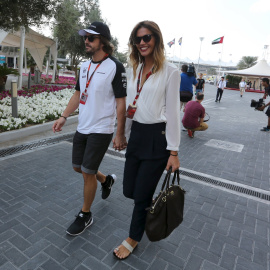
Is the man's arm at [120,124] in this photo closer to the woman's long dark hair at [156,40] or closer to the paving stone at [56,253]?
the woman's long dark hair at [156,40]

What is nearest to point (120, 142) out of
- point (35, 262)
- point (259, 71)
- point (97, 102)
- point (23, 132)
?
point (97, 102)

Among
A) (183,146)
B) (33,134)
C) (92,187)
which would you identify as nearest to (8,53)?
(33,134)

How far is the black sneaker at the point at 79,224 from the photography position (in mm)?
2557

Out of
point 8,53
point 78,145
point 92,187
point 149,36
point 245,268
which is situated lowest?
point 245,268

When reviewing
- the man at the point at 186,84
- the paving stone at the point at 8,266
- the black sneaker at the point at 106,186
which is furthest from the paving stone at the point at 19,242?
the man at the point at 186,84

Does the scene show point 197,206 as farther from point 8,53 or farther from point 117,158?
point 8,53

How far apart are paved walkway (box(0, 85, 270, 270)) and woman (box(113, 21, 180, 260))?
56 centimetres

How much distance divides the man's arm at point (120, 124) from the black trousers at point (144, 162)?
16cm

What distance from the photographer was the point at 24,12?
7527 mm

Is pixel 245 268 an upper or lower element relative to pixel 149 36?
lower

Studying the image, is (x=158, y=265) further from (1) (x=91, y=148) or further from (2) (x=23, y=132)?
(2) (x=23, y=132)

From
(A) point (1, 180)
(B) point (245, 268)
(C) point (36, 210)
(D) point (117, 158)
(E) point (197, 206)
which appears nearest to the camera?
(B) point (245, 268)

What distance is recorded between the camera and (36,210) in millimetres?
2961

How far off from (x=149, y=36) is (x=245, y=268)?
2.32 meters
